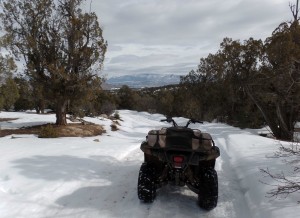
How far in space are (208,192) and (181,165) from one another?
0.68 metres

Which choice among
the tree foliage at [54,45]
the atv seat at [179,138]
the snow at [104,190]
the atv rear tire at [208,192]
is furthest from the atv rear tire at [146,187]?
the tree foliage at [54,45]

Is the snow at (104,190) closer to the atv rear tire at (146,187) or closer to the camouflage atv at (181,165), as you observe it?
the atv rear tire at (146,187)

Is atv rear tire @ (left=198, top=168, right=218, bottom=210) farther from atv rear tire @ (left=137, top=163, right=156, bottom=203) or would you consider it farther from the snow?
atv rear tire @ (left=137, top=163, right=156, bottom=203)

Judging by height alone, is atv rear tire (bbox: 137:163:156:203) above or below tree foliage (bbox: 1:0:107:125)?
below

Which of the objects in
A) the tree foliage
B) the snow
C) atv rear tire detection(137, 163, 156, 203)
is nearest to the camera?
the snow

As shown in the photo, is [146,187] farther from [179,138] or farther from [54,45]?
[54,45]

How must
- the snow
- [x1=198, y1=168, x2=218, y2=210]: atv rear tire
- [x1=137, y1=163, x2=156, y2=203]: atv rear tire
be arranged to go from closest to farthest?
1. the snow
2. [x1=198, y1=168, x2=218, y2=210]: atv rear tire
3. [x1=137, y1=163, x2=156, y2=203]: atv rear tire

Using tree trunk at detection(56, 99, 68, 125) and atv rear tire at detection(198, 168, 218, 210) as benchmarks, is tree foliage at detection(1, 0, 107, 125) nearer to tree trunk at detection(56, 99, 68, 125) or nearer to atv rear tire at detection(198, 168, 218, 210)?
tree trunk at detection(56, 99, 68, 125)

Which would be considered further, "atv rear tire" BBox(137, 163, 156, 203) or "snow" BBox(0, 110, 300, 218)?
"atv rear tire" BBox(137, 163, 156, 203)

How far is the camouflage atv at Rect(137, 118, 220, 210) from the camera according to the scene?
6059mm

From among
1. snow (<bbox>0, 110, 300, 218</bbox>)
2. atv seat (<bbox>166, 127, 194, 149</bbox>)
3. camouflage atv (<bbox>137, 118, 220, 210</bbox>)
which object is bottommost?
snow (<bbox>0, 110, 300, 218</bbox>)

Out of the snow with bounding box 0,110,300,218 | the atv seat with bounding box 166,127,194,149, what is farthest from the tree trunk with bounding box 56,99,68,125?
the atv seat with bounding box 166,127,194,149

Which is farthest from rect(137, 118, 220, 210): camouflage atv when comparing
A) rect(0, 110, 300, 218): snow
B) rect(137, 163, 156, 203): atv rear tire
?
rect(0, 110, 300, 218): snow

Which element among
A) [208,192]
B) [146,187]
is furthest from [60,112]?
[208,192]
